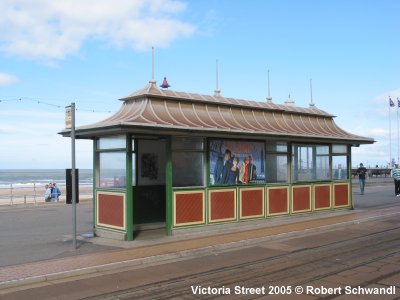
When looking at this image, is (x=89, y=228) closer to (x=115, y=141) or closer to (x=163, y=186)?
(x=163, y=186)

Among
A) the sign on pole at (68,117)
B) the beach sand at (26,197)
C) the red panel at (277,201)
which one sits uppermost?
the sign on pole at (68,117)

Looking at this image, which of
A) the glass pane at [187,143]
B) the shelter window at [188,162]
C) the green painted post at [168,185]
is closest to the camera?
the green painted post at [168,185]

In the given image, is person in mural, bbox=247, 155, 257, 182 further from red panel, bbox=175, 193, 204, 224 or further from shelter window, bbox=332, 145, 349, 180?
shelter window, bbox=332, 145, 349, 180

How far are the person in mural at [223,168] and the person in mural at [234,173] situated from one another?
0.35 ft

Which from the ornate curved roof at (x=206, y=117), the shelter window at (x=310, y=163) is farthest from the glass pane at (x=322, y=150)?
the ornate curved roof at (x=206, y=117)

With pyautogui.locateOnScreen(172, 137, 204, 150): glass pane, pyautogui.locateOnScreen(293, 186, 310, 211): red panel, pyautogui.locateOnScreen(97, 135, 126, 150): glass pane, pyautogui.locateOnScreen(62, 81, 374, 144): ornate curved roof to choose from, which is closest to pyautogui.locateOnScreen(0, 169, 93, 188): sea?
pyautogui.locateOnScreen(97, 135, 126, 150): glass pane

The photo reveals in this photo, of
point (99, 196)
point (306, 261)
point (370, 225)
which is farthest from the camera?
point (370, 225)

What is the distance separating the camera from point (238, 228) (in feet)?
43.3

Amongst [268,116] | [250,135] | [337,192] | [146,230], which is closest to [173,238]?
[146,230]

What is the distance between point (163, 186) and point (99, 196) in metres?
2.03

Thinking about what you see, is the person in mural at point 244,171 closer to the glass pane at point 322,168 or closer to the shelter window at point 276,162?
the shelter window at point 276,162

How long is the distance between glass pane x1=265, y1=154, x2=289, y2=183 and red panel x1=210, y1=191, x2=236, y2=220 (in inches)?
70.8

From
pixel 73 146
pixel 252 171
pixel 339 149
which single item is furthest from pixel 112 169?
pixel 339 149

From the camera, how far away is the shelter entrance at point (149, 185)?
13.1 m
